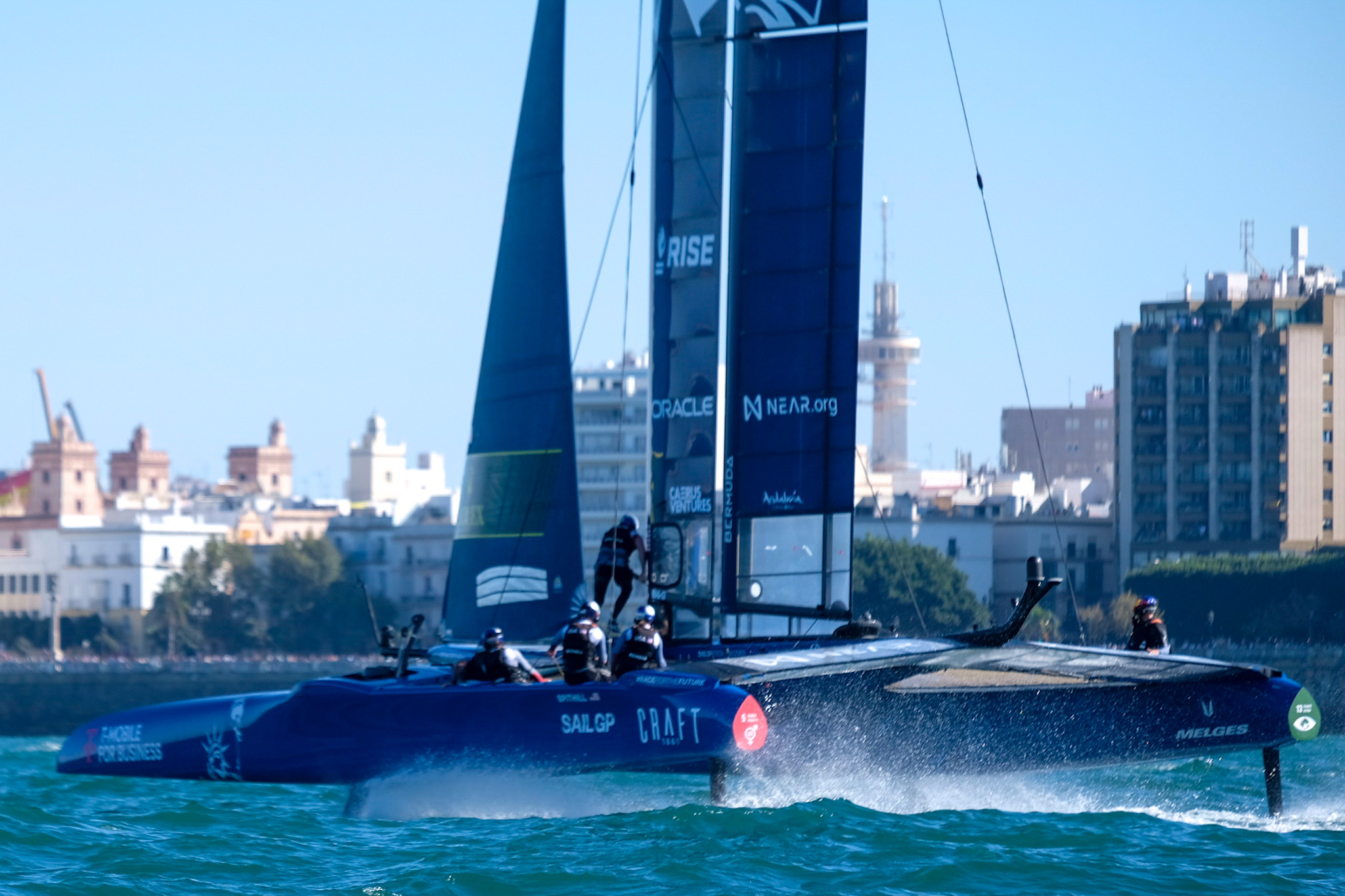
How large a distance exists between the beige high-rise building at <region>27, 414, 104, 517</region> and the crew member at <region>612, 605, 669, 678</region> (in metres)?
96.0

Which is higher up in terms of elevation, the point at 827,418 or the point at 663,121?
the point at 663,121

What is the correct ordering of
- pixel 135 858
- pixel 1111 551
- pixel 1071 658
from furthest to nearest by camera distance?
1. pixel 1111 551
2. pixel 1071 658
3. pixel 135 858

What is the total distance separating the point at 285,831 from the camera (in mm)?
14383

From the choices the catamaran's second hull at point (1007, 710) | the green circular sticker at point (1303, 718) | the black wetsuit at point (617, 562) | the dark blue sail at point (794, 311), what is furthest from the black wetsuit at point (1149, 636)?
the black wetsuit at point (617, 562)

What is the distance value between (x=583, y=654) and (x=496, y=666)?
82 centimetres

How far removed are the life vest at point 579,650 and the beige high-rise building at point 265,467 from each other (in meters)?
105

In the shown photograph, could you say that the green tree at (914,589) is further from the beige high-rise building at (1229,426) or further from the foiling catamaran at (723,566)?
the foiling catamaran at (723,566)

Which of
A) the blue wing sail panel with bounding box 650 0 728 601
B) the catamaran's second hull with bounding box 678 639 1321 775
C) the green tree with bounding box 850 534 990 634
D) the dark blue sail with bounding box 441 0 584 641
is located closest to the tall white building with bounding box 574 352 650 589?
the green tree with bounding box 850 534 990 634

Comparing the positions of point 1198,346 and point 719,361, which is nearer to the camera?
point 719,361

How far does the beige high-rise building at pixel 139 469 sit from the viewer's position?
121188 mm

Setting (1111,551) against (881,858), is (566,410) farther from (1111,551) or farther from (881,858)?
(1111,551)

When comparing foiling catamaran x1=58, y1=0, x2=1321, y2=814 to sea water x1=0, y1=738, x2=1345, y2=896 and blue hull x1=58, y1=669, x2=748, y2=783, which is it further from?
sea water x1=0, y1=738, x2=1345, y2=896

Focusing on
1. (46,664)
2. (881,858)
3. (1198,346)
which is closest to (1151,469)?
(1198,346)

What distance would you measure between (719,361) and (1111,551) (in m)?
57.6
